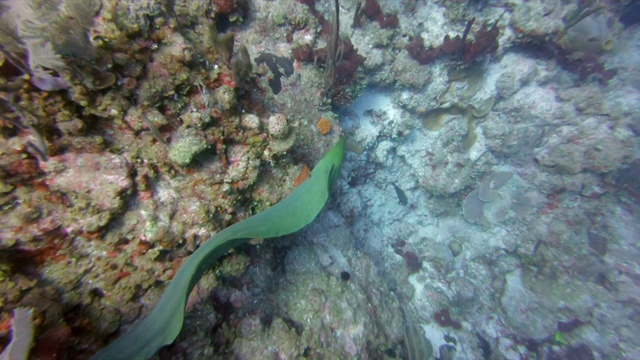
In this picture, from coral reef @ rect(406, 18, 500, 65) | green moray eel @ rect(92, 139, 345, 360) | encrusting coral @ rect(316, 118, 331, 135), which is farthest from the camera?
coral reef @ rect(406, 18, 500, 65)

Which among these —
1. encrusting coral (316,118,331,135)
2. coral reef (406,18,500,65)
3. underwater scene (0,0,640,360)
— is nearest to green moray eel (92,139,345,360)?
underwater scene (0,0,640,360)

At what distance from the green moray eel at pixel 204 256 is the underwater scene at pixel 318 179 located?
0.07ft

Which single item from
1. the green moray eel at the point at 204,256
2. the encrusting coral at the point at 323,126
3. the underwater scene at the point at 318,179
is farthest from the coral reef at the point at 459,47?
the green moray eel at the point at 204,256

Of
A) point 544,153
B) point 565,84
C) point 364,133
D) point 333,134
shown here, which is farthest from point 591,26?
point 333,134

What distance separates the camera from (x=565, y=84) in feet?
23.2

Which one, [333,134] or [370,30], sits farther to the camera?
[370,30]

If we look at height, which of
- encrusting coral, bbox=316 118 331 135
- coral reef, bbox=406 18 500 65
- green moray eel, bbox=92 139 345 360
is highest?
coral reef, bbox=406 18 500 65

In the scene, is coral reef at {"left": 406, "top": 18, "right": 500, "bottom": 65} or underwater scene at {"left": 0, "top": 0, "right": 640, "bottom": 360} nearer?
underwater scene at {"left": 0, "top": 0, "right": 640, "bottom": 360}

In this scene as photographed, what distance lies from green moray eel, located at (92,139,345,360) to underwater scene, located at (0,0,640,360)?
0.8 inches

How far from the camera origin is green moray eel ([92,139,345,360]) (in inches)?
90.4

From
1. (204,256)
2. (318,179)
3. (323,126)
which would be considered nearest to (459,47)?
(323,126)

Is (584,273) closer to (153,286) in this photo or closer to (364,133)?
(364,133)

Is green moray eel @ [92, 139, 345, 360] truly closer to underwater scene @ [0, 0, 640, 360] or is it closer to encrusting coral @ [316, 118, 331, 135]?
underwater scene @ [0, 0, 640, 360]

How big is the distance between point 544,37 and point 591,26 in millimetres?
1564
